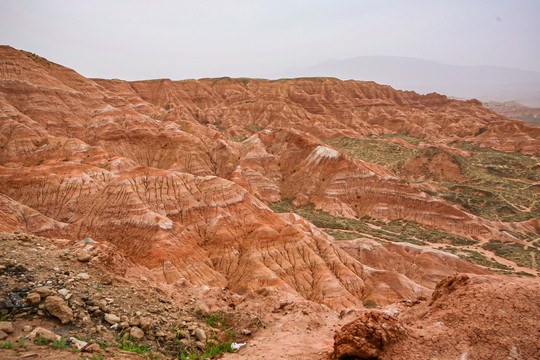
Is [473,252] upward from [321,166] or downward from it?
downward

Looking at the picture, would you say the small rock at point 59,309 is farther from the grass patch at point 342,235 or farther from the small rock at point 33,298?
the grass patch at point 342,235

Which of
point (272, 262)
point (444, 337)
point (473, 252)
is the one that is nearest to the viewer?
point (444, 337)

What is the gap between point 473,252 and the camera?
145 feet

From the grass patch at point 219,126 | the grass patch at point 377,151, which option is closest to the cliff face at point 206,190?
the grass patch at point 219,126

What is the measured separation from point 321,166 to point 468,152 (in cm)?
7264

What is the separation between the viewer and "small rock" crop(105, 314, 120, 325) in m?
9.45

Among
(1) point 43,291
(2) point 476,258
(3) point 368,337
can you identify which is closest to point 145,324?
(1) point 43,291

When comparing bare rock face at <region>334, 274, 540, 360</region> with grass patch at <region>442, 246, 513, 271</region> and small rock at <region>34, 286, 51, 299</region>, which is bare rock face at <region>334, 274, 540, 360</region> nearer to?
small rock at <region>34, 286, 51, 299</region>

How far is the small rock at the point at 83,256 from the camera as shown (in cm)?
1168

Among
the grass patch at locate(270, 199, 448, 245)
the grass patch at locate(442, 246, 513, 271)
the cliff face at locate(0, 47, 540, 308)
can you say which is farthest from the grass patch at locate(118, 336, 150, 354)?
the grass patch at locate(442, 246, 513, 271)

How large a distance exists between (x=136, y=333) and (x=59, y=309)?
8.13 ft

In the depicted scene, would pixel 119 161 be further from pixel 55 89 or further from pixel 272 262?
pixel 55 89

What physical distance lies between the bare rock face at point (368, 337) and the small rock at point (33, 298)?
9.58 m

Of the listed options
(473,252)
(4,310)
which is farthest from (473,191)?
(4,310)
